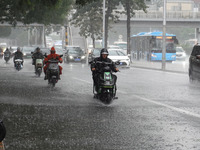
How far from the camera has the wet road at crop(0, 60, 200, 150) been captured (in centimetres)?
824

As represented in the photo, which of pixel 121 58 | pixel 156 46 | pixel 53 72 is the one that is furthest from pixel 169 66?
pixel 53 72

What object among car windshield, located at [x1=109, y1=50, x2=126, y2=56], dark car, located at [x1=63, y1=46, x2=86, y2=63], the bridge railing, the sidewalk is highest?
the bridge railing

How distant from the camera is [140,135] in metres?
9.05

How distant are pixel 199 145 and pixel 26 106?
639 cm

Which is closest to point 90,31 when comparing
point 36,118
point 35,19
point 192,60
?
point 35,19

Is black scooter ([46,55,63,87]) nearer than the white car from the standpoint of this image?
Yes

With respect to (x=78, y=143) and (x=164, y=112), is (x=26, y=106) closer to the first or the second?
(x=164, y=112)

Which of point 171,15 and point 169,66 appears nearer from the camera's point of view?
point 169,66

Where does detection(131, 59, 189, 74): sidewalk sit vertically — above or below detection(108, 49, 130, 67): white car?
below

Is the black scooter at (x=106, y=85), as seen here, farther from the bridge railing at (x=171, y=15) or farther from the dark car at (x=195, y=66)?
the bridge railing at (x=171, y=15)

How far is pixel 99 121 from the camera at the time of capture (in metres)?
10.8

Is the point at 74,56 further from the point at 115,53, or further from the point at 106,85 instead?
the point at 106,85

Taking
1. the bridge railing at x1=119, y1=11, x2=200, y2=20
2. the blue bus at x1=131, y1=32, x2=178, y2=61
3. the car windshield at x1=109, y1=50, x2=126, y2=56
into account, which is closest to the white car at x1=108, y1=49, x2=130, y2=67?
the car windshield at x1=109, y1=50, x2=126, y2=56

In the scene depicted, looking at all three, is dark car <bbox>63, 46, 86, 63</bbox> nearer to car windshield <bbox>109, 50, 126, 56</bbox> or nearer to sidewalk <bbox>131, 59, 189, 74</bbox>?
sidewalk <bbox>131, 59, 189, 74</bbox>
